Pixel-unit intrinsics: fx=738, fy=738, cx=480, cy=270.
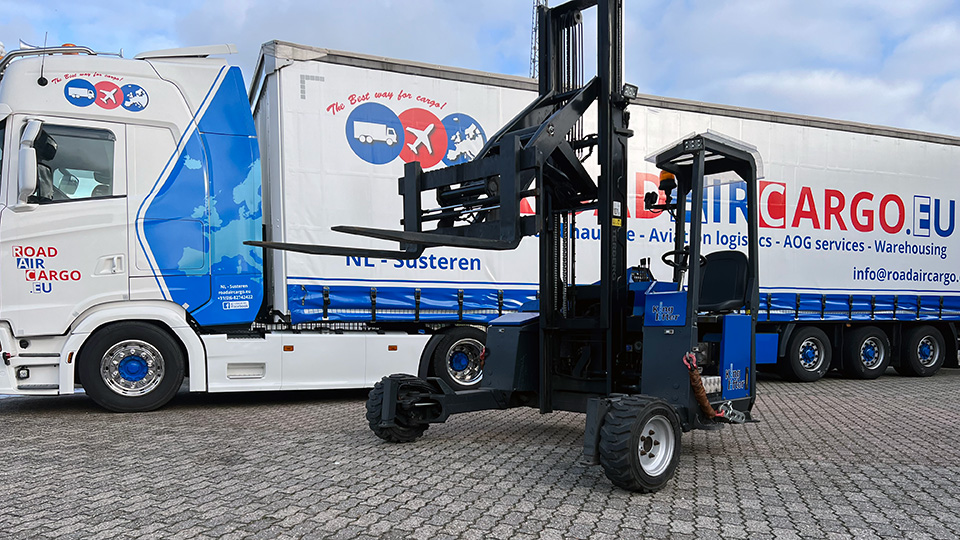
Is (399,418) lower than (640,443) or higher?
lower

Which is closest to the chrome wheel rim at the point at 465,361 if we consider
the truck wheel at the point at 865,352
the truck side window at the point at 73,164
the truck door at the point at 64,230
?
the truck door at the point at 64,230

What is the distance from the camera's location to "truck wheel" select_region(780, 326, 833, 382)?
39.2ft

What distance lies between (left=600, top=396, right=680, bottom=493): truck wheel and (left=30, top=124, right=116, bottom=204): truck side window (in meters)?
6.10

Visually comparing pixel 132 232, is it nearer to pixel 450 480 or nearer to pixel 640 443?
pixel 450 480

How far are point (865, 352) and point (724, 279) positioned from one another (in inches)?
301

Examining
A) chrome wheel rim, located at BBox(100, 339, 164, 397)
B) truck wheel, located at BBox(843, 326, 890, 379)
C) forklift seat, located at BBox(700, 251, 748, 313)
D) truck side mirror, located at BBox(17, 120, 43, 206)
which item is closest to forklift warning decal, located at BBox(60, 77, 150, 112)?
truck side mirror, located at BBox(17, 120, 43, 206)

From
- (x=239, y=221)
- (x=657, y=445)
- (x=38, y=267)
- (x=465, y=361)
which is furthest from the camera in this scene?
(x=465, y=361)

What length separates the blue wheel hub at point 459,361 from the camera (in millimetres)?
9477

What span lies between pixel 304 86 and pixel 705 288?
5.16 metres

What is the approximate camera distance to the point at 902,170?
12758mm

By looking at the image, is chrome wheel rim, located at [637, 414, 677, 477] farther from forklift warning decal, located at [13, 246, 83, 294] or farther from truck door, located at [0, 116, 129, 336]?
forklift warning decal, located at [13, 246, 83, 294]

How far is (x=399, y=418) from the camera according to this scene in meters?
6.20

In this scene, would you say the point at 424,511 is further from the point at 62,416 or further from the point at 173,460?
the point at 62,416

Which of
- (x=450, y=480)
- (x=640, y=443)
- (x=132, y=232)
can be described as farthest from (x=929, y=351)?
(x=132, y=232)
